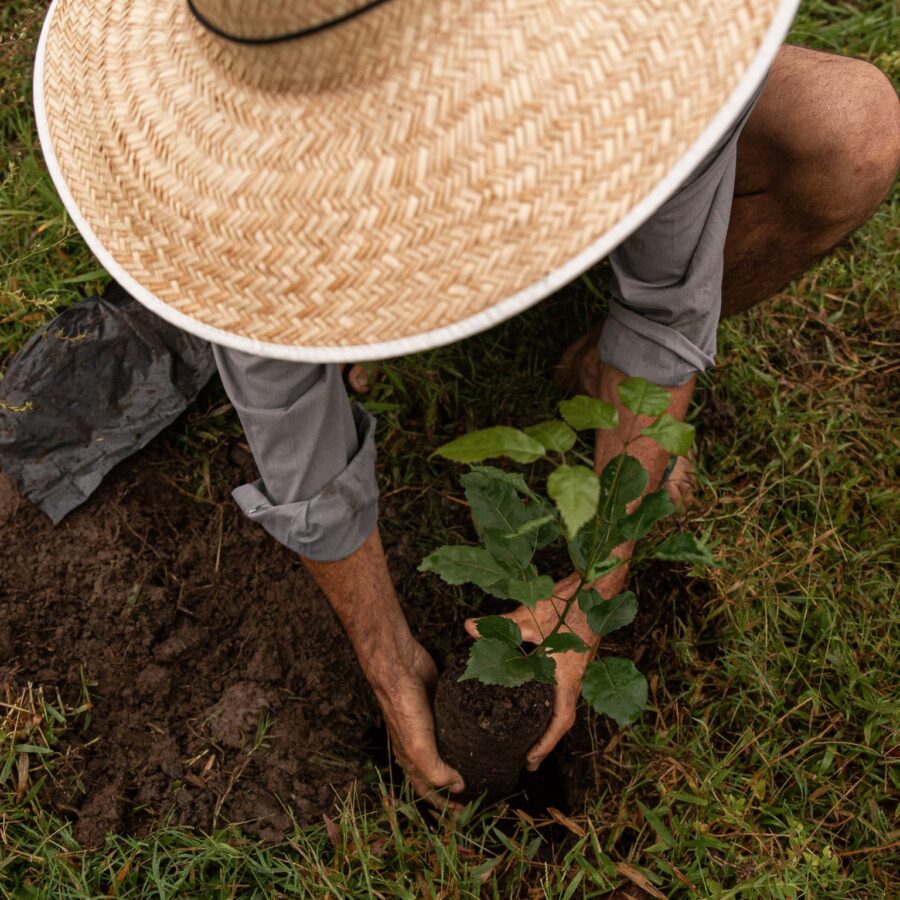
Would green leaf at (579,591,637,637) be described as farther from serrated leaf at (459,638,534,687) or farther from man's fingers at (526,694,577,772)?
man's fingers at (526,694,577,772)

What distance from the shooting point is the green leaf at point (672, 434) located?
110 cm

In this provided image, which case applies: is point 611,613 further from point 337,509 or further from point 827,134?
point 827,134

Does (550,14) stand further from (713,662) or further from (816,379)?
(816,379)

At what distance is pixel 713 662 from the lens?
6.47 feet

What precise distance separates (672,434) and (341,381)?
2.04 ft

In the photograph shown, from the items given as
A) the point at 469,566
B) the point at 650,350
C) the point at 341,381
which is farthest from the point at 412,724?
the point at 650,350

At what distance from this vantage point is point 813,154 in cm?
175

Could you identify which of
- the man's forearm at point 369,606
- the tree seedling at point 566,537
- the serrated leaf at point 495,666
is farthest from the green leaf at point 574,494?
the man's forearm at point 369,606

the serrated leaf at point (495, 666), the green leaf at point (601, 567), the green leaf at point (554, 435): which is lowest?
the serrated leaf at point (495, 666)

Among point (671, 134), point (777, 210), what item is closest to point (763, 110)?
point (777, 210)

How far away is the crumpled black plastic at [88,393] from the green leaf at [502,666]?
3.34ft

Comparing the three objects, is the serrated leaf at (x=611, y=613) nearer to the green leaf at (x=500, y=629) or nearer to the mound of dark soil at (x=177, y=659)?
the green leaf at (x=500, y=629)

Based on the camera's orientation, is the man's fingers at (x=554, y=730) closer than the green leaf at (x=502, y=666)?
No

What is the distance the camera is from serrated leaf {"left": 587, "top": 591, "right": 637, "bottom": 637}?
1.38 meters
